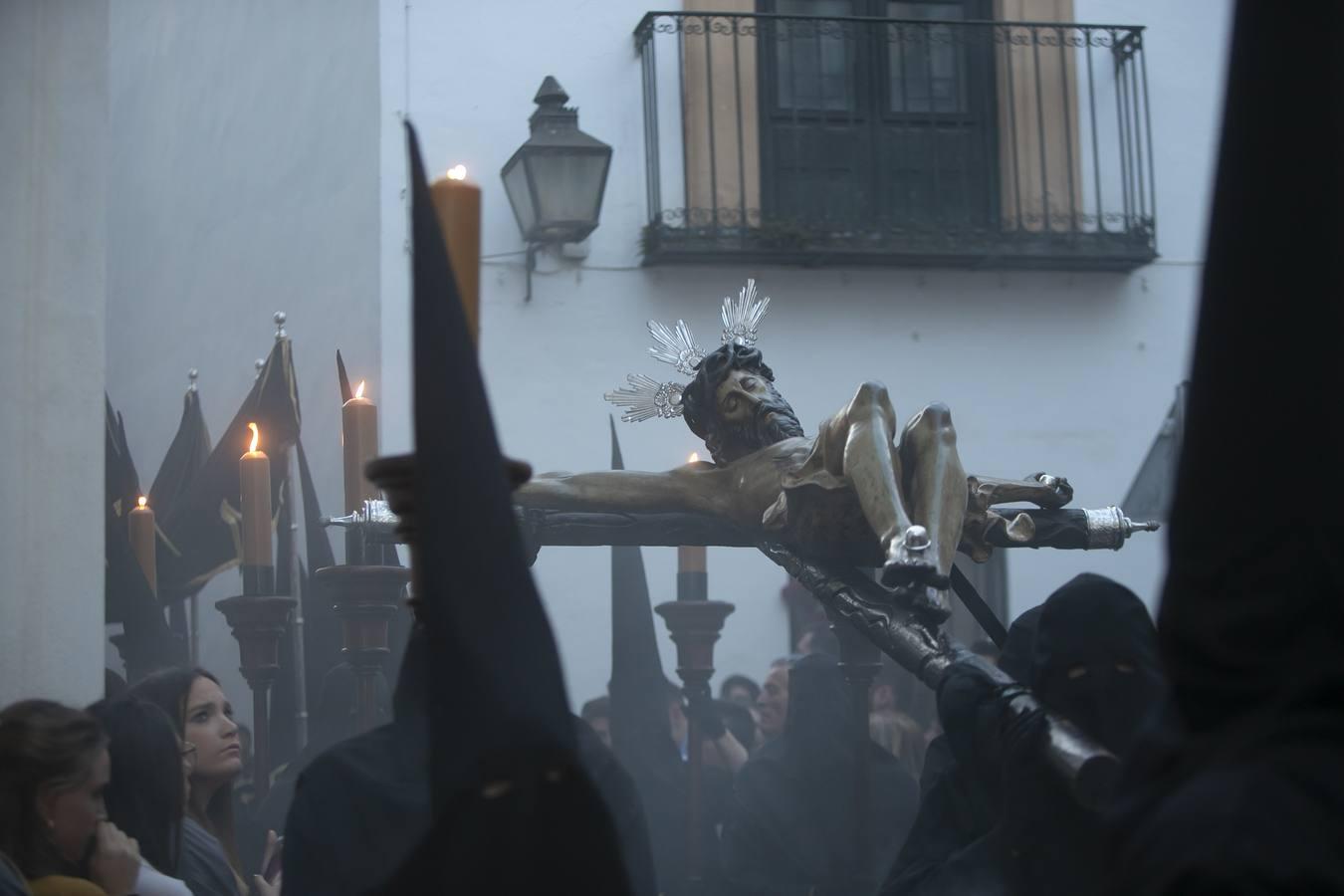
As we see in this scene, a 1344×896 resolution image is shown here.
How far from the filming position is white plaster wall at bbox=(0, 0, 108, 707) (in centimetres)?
439

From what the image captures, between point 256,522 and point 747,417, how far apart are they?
1.40 m

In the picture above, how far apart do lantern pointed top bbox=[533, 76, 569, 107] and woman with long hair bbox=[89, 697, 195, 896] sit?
545cm

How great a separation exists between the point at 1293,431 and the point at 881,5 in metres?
8.54

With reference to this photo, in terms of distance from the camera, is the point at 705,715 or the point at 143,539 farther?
the point at 143,539

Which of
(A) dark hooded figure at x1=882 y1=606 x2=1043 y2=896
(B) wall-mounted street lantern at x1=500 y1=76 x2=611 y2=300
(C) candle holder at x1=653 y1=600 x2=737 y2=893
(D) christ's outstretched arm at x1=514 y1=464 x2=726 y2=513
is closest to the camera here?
(A) dark hooded figure at x1=882 y1=606 x2=1043 y2=896

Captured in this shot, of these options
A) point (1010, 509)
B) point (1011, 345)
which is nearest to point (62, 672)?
point (1010, 509)

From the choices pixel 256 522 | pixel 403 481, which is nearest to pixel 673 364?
pixel 256 522

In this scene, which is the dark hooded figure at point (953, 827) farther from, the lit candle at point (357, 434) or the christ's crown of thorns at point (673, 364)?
the christ's crown of thorns at point (673, 364)

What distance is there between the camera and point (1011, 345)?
9.38m

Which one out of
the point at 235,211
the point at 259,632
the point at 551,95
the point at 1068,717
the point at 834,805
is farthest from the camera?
the point at 235,211

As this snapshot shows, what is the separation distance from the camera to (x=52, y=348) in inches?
176

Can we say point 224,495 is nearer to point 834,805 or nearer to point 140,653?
point 140,653

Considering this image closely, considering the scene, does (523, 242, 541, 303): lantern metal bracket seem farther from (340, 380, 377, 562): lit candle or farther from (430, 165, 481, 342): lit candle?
(430, 165, 481, 342): lit candle

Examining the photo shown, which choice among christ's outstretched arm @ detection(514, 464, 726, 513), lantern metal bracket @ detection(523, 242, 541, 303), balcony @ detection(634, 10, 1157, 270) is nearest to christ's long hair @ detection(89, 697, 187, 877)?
christ's outstretched arm @ detection(514, 464, 726, 513)
